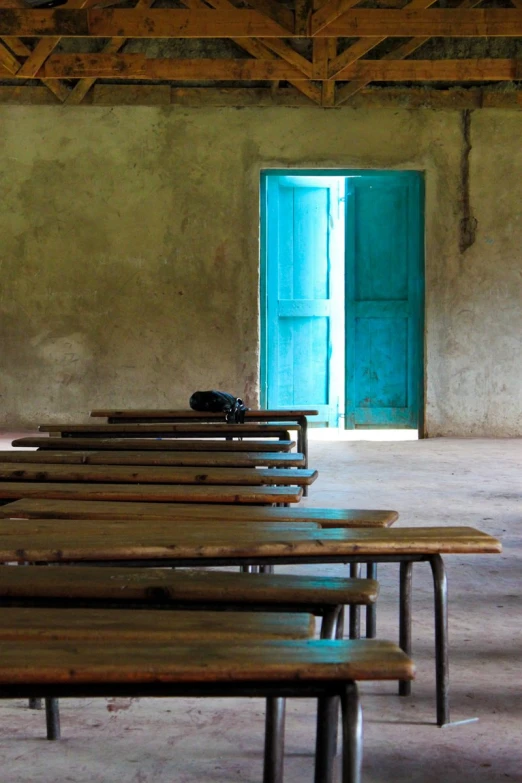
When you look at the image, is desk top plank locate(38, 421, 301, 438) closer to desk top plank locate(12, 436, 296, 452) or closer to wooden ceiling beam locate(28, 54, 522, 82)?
desk top plank locate(12, 436, 296, 452)

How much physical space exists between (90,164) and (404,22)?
330 cm

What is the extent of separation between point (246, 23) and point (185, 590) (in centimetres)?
651

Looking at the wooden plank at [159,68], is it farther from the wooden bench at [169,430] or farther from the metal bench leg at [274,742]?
the metal bench leg at [274,742]

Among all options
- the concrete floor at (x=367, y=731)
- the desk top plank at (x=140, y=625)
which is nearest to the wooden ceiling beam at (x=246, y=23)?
the concrete floor at (x=367, y=731)

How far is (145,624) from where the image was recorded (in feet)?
4.45

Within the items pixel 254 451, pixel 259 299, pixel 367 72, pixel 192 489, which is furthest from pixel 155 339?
pixel 192 489

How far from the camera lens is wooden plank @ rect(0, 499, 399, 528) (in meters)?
2.23

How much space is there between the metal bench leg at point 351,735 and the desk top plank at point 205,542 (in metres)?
0.66

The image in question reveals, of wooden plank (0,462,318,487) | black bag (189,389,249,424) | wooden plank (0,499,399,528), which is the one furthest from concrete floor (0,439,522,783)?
black bag (189,389,249,424)

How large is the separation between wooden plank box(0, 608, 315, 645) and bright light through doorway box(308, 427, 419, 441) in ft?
25.4

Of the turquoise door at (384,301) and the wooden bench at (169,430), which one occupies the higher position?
the turquoise door at (384,301)

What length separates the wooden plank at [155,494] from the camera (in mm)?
2512

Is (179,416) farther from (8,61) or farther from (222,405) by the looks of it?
(8,61)

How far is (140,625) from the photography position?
1351mm
